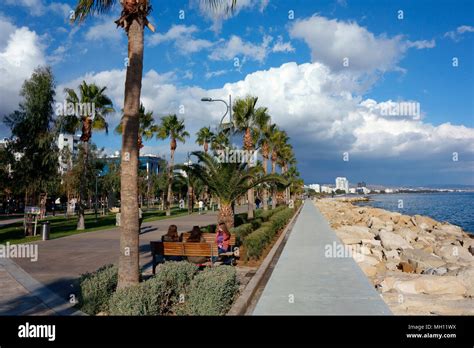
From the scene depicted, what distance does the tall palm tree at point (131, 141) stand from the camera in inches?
249

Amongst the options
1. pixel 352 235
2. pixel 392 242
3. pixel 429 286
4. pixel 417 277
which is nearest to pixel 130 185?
pixel 429 286

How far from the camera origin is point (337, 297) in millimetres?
7152

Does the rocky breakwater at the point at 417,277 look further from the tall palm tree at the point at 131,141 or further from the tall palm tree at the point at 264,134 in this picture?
the tall palm tree at the point at 264,134

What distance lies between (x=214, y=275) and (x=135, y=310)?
1.53 m

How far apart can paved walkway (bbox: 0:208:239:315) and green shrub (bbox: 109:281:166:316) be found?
5.79 feet

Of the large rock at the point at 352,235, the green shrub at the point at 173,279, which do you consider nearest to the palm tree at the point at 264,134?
the large rock at the point at 352,235

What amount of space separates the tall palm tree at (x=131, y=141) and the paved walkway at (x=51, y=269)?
1.72 m

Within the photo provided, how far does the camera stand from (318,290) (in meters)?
7.64

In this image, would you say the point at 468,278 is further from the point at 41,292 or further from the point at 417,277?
the point at 41,292

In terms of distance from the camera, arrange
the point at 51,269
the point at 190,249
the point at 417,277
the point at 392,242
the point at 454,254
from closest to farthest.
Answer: the point at 417,277 → the point at 190,249 → the point at 51,269 → the point at 454,254 → the point at 392,242

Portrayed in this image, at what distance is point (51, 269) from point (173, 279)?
546 centimetres

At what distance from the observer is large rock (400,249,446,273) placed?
12.1 metres
